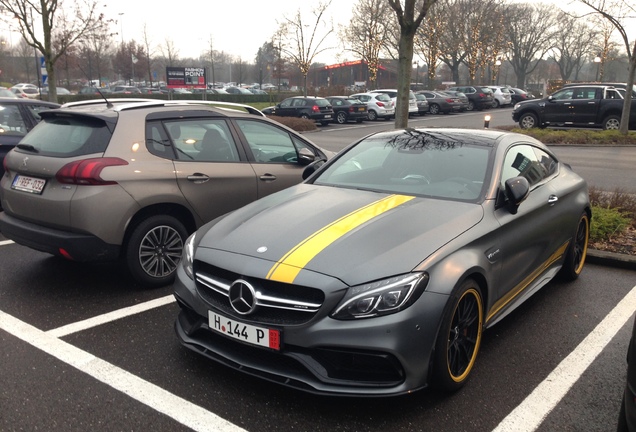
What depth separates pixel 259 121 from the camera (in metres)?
5.98

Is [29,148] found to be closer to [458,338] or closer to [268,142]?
[268,142]

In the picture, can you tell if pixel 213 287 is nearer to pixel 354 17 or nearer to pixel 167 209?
pixel 167 209

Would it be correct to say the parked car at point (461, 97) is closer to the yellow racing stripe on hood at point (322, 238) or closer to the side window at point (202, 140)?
the side window at point (202, 140)

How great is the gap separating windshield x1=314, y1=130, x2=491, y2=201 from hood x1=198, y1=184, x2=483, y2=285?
0.66 feet

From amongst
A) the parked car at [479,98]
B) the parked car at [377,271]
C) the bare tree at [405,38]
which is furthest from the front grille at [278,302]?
the parked car at [479,98]

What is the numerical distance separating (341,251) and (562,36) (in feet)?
287

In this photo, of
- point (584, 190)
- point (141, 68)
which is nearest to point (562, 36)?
point (141, 68)

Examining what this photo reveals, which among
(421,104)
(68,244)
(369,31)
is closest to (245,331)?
(68,244)

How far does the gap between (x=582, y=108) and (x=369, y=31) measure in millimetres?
36017

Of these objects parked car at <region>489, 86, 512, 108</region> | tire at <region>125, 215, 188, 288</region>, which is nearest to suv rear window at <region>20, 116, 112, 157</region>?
tire at <region>125, 215, 188, 288</region>

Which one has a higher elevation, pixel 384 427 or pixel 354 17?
pixel 354 17

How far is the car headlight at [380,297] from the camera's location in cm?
290

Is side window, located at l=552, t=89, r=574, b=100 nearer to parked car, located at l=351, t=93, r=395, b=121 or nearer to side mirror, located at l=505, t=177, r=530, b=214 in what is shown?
parked car, located at l=351, t=93, r=395, b=121

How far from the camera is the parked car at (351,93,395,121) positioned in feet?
104
